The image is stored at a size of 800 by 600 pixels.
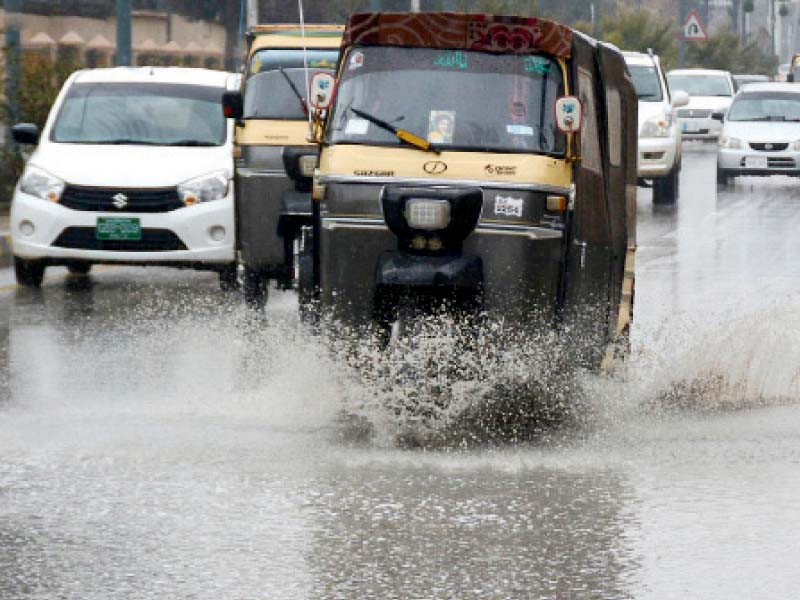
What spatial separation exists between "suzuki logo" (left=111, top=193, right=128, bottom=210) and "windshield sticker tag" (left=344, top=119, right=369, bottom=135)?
603 cm

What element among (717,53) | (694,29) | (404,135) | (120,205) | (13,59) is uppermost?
(404,135)

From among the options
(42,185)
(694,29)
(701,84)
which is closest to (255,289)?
(42,185)

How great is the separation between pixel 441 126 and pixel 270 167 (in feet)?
15.5

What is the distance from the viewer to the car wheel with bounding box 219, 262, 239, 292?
16.4m

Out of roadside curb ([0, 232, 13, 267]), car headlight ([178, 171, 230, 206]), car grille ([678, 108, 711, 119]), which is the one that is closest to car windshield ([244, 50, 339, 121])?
car headlight ([178, 171, 230, 206])

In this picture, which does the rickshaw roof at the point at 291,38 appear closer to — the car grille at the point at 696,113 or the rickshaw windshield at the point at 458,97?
the rickshaw windshield at the point at 458,97

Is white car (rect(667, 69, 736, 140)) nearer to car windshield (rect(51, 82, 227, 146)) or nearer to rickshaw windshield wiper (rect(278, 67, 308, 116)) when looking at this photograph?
car windshield (rect(51, 82, 227, 146))

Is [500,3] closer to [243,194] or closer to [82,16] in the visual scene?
[82,16]

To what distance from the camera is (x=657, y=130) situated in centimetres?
3008

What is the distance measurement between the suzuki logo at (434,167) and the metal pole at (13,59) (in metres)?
14.5

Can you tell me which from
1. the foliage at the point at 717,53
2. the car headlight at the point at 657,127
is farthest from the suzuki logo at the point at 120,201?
the foliage at the point at 717,53

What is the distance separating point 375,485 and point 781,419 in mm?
2664

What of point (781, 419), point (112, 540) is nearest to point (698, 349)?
point (781, 419)

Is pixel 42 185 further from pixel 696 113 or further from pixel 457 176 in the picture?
pixel 696 113
